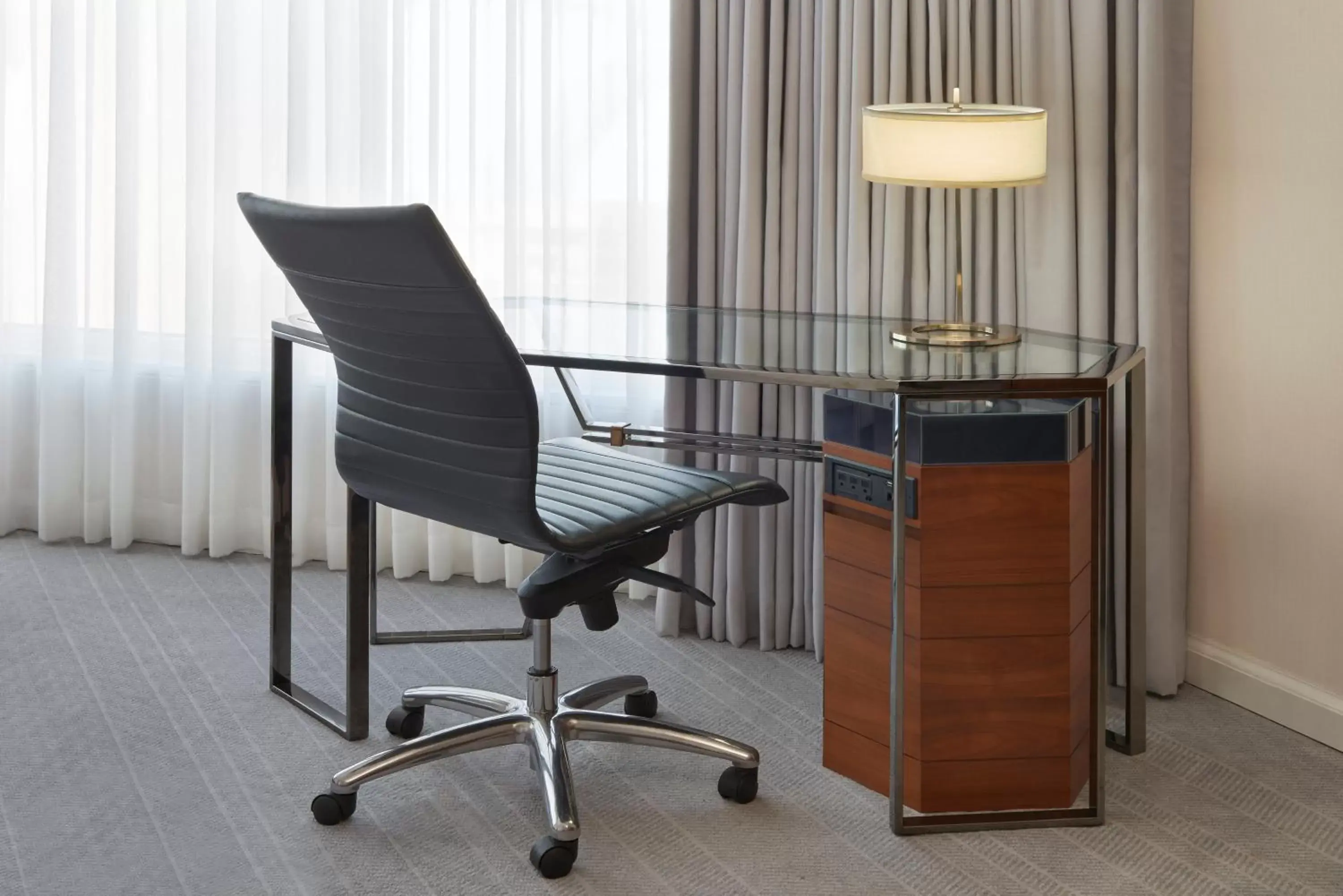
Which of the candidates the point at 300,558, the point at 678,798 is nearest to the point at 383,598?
the point at 300,558

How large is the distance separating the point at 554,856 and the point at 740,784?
1.24 feet

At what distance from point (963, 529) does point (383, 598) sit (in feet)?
5.39

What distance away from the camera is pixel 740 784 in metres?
2.40

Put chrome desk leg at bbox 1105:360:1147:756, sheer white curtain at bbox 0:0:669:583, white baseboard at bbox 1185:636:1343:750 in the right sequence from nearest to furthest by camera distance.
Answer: chrome desk leg at bbox 1105:360:1147:756 < white baseboard at bbox 1185:636:1343:750 < sheer white curtain at bbox 0:0:669:583

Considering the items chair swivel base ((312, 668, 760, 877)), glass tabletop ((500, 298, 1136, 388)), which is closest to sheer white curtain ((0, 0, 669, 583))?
glass tabletop ((500, 298, 1136, 388))

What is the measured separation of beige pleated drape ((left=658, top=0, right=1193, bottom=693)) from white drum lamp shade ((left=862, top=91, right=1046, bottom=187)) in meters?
0.31

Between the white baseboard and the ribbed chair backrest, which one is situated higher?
the ribbed chair backrest

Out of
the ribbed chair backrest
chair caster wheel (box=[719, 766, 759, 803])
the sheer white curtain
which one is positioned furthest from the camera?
the sheer white curtain

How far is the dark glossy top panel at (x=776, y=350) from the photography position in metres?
2.19

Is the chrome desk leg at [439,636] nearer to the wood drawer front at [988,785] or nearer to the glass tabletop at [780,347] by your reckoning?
the glass tabletop at [780,347]

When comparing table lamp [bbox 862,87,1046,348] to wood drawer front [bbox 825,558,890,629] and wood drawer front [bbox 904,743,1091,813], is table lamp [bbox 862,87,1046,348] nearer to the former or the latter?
wood drawer front [bbox 825,558,890,629]

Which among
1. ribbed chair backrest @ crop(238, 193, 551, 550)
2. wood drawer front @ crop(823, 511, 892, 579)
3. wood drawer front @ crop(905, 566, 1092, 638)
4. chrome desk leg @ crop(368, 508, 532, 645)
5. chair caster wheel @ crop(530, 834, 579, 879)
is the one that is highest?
ribbed chair backrest @ crop(238, 193, 551, 550)

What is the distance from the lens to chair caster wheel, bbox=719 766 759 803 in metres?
2.40

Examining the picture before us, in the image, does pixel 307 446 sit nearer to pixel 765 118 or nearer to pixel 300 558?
pixel 300 558
